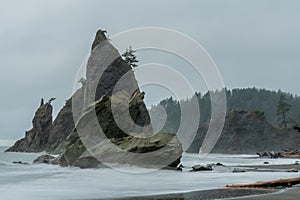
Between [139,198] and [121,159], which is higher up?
[121,159]

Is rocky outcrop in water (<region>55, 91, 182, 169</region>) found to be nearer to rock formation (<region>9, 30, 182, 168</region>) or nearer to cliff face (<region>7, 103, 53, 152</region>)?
rock formation (<region>9, 30, 182, 168</region>)

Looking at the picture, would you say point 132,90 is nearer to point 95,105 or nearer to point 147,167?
point 95,105

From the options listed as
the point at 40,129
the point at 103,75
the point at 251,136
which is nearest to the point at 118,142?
the point at 103,75

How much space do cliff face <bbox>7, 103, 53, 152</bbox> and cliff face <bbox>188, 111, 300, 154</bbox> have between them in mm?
64119

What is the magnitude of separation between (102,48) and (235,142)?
74483 millimetres

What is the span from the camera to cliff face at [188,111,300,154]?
13762cm

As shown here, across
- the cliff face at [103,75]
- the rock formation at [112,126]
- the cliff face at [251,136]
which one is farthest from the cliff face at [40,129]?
the cliff face at [251,136]

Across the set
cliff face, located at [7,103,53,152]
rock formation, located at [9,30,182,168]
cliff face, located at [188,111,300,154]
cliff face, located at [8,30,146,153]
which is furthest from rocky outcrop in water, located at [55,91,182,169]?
cliff face, located at [7,103,53,152]

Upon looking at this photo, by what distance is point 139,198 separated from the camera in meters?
18.6

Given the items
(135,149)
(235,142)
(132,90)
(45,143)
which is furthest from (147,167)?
(45,143)

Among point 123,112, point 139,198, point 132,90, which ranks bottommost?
point 139,198

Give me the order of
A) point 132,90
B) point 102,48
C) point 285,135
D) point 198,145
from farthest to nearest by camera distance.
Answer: point 198,145, point 285,135, point 102,48, point 132,90

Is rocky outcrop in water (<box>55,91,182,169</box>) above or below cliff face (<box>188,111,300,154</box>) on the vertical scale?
below

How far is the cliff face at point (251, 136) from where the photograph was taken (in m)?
138
